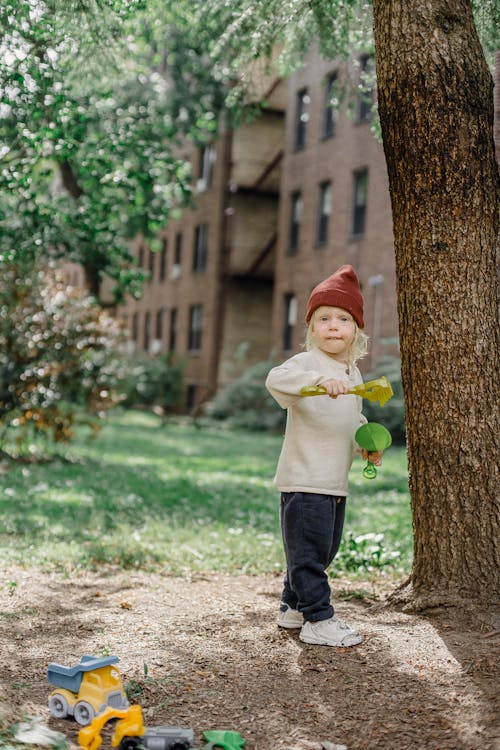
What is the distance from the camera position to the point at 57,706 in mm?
3600

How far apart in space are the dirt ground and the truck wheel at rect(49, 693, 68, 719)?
0.04 meters

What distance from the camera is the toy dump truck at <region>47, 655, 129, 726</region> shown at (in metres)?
3.49

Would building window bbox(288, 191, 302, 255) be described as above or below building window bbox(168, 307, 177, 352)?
above

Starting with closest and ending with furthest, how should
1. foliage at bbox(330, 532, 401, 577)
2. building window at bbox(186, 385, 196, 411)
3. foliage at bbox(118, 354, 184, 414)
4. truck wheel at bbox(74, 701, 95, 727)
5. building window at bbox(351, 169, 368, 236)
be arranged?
1. truck wheel at bbox(74, 701, 95, 727)
2. foliage at bbox(330, 532, 401, 577)
3. building window at bbox(351, 169, 368, 236)
4. foliage at bbox(118, 354, 184, 414)
5. building window at bbox(186, 385, 196, 411)

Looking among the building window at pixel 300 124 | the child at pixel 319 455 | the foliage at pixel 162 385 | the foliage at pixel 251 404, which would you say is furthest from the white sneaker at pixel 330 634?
the foliage at pixel 162 385

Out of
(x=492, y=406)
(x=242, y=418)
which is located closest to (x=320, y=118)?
(x=242, y=418)

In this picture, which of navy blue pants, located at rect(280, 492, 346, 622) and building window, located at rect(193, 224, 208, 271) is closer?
navy blue pants, located at rect(280, 492, 346, 622)

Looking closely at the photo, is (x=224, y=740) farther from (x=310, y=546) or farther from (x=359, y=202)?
(x=359, y=202)

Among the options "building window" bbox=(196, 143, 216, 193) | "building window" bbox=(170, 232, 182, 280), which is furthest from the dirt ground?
"building window" bbox=(170, 232, 182, 280)

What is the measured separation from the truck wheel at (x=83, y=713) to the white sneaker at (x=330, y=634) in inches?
52.7

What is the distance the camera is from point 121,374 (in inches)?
565

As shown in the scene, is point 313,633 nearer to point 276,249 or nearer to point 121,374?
point 121,374

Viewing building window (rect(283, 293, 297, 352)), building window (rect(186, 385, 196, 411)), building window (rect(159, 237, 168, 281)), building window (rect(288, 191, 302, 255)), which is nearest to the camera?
building window (rect(283, 293, 297, 352))

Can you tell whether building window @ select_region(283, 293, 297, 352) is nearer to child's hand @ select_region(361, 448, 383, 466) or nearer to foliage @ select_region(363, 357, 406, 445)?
foliage @ select_region(363, 357, 406, 445)
